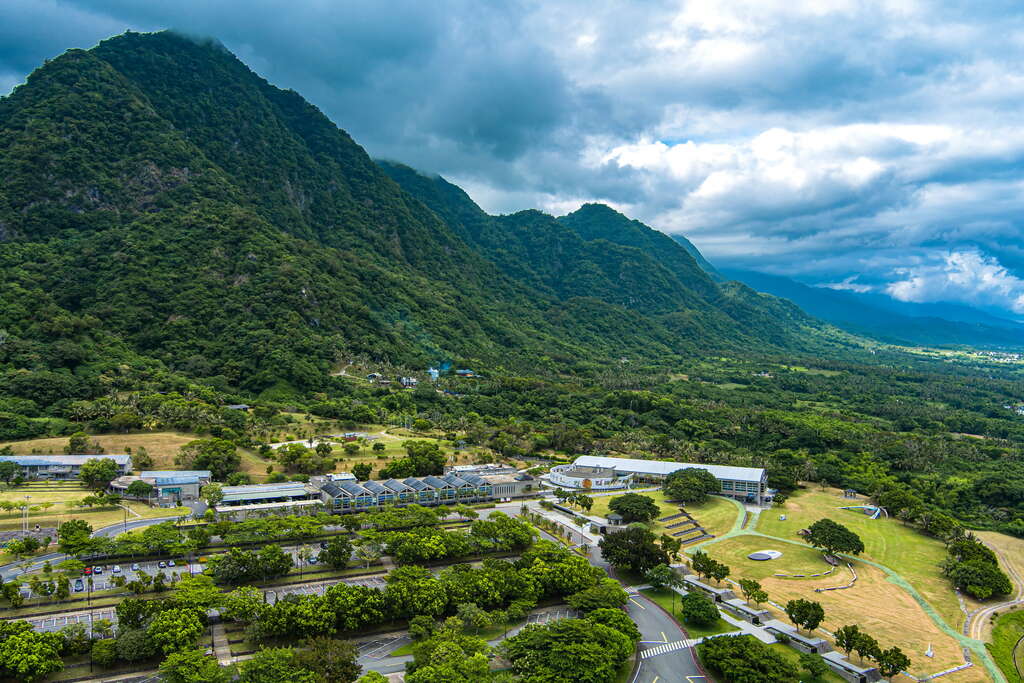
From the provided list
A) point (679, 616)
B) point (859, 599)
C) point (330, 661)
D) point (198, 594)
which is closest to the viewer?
point (330, 661)

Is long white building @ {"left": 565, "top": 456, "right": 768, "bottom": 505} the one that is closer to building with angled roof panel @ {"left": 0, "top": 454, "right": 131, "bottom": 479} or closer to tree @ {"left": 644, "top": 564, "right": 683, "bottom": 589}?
tree @ {"left": 644, "top": 564, "right": 683, "bottom": 589}

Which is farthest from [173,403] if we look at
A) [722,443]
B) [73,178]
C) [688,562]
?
[73,178]

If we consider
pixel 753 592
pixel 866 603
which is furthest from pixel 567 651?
pixel 866 603

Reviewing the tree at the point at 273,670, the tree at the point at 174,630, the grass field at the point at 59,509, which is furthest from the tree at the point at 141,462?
the tree at the point at 273,670

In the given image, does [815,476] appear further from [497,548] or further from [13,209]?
[13,209]

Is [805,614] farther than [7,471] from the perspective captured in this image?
No

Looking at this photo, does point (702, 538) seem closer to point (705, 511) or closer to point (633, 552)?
point (705, 511)

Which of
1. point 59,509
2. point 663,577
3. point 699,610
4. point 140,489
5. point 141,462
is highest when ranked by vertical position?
point 141,462

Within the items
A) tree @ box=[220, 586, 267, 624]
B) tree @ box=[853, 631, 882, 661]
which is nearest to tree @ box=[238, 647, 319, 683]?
tree @ box=[220, 586, 267, 624]
